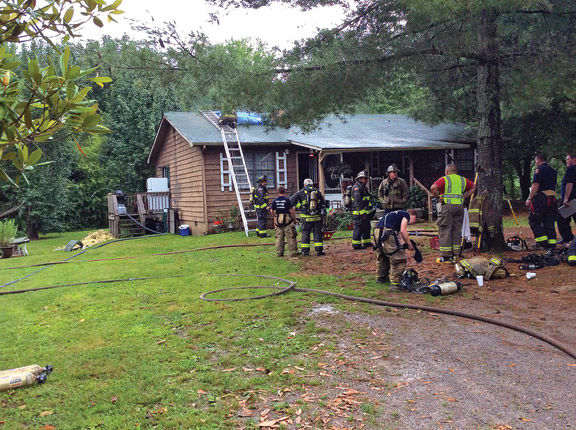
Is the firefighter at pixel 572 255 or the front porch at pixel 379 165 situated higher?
the front porch at pixel 379 165

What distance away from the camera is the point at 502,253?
10.0 m

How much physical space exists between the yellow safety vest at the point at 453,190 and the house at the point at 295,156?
7530 millimetres

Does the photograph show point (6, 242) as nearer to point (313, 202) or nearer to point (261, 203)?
point (261, 203)

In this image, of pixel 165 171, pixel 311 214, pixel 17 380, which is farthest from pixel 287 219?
pixel 165 171

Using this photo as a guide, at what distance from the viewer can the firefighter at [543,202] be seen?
386 inches

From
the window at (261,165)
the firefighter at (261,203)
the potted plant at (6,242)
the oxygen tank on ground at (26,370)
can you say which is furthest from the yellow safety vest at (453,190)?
the potted plant at (6,242)

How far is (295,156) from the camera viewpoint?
19562 millimetres

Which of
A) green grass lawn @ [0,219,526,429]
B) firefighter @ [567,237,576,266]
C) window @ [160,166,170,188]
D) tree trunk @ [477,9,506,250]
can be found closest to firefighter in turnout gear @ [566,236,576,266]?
firefighter @ [567,237,576,266]

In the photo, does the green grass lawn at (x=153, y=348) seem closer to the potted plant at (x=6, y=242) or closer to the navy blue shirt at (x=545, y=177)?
the navy blue shirt at (x=545, y=177)

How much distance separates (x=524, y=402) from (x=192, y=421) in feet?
8.09

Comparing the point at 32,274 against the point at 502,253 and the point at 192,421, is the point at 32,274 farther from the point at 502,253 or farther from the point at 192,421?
the point at 502,253

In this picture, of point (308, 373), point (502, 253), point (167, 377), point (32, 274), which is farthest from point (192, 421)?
point (32, 274)

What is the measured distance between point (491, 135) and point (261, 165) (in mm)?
10662

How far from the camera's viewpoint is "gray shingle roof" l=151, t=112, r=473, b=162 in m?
17.9
